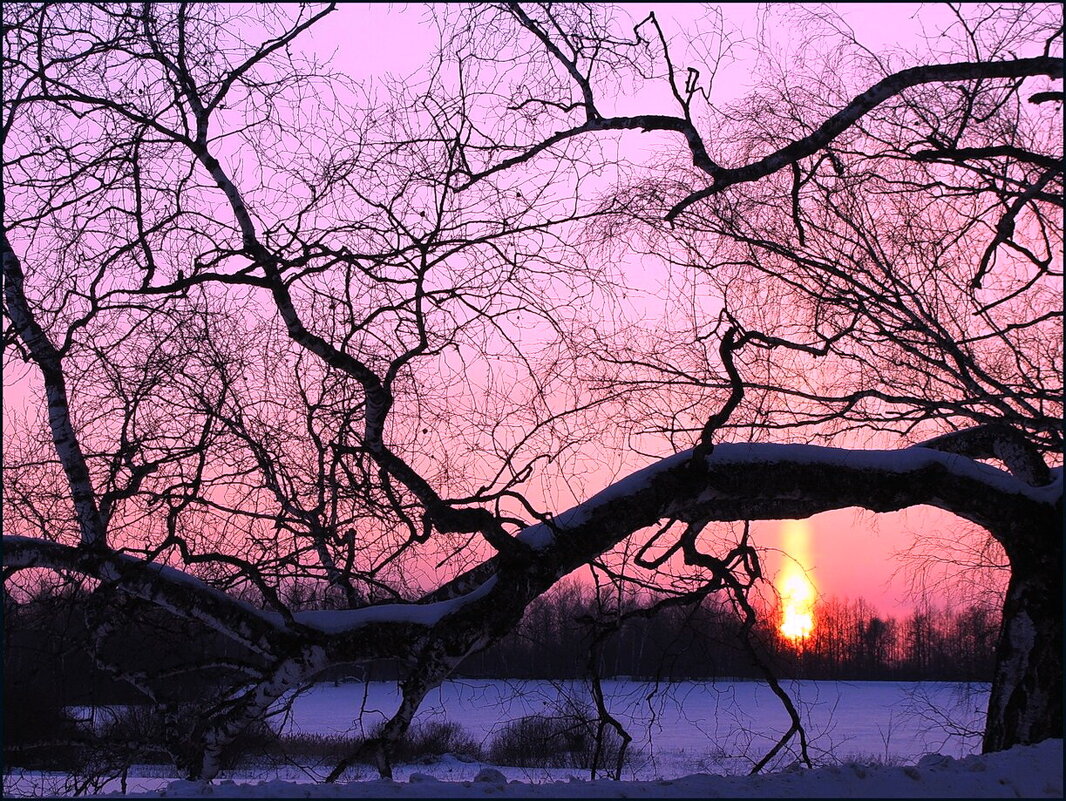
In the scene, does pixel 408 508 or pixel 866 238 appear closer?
pixel 408 508

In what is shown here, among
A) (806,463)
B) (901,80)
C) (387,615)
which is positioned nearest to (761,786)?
(806,463)

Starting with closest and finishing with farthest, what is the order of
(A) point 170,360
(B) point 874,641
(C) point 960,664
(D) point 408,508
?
1. (D) point 408,508
2. (A) point 170,360
3. (C) point 960,664
4. (B) point 874,641

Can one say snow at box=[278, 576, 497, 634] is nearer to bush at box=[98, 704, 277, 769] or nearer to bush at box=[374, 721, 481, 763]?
bush at box=[98, 704, 277, 769]

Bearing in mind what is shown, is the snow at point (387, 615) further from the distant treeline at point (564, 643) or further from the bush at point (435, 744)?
the bush at point (435, 744)

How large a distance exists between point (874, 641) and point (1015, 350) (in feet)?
40.9

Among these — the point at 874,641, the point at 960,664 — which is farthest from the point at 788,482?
the point at 874,641

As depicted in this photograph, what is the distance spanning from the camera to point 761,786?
431cm

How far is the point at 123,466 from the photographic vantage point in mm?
6082

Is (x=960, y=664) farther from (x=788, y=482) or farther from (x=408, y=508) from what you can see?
(x=408, y=508)

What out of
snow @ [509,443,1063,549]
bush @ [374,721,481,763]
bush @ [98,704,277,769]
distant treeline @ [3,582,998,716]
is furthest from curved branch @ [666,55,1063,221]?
bush @ [374,721,481,763]

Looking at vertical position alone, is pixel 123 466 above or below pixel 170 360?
below

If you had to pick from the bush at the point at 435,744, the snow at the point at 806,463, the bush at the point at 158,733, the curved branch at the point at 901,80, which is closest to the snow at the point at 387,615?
the snow at the point at 806,463

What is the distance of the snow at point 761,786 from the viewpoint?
400 centimetres

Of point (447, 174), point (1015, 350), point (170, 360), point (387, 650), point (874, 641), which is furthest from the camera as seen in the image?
point (874, 641)
